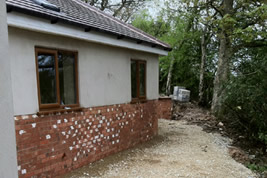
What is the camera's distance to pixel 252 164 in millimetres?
5879

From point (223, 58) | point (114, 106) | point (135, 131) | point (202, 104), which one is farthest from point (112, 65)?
point (202, 104)

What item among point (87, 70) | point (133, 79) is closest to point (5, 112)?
→ point (87, 70)

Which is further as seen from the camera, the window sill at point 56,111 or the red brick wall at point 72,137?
the window sill at point 56,111

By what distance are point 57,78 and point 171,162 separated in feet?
11.8

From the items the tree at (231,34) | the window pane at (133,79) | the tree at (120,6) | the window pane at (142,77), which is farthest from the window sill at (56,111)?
the tree at (120,6)

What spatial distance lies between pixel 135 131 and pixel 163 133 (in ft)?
7.45

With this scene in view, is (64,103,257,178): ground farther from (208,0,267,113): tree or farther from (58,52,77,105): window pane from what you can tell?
(208,0,267,113): tree

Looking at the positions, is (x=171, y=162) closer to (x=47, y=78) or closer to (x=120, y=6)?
(x=47, y=78)

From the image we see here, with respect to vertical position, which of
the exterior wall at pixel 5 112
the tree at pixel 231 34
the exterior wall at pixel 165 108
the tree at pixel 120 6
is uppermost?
the tree at pixel 120 6

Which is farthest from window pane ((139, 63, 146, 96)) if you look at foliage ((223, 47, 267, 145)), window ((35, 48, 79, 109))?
foliage ((223, 47, 267, 145))

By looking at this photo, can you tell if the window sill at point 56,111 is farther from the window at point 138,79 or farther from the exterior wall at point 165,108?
the exterior wall at point 165,108

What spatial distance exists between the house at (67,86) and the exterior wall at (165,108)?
5.05 m

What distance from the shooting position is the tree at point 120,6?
15.1 metres

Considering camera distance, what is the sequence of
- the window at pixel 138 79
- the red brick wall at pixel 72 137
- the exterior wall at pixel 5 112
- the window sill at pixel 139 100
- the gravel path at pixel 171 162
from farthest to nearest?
the window at pixel 138 79, the window sill at pixel 139 100, the gravel path at pixel 171 162, the red brick wall at pixel 72 137, the exterior wall at pixel 5 112
